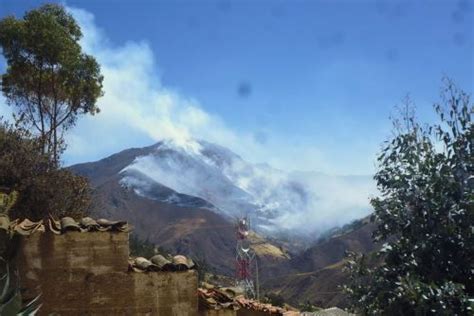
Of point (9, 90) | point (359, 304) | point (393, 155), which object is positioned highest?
point (9, 90)

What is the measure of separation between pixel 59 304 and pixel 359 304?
4.87 metres

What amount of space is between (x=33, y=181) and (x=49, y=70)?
8.16 meters

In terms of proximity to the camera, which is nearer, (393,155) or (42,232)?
(393,155)

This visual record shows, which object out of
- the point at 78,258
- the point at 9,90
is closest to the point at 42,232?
the point at 78,258

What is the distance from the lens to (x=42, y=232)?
9.47 m

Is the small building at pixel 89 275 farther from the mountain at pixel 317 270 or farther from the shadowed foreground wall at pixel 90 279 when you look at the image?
A: the mountain at pixel 317 270

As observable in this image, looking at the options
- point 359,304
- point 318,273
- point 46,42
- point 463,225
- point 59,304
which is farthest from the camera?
point 318,273

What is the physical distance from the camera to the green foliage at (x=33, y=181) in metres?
20.1

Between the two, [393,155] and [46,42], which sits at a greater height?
[46,42]

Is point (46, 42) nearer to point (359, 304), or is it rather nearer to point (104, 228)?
point (104, 228)

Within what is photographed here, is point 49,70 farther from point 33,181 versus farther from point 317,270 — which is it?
point 317,270

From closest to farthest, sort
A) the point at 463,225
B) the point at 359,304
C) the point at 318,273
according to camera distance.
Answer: the point at 463,225 → the point at 359,304 → the point at 318,273

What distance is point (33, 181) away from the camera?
20438 millimetres

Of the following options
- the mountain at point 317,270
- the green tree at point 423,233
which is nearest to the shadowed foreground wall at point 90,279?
the green tree at point 423,233
